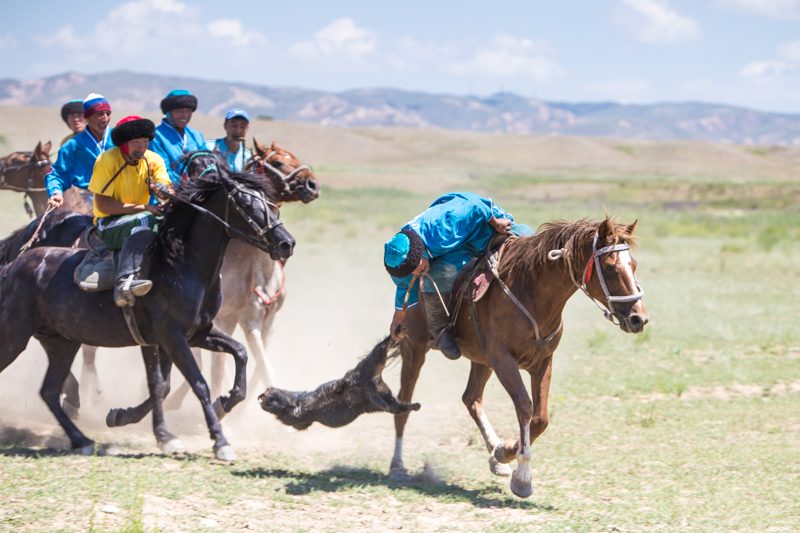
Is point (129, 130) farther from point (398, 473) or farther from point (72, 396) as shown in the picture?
point (398, 473)

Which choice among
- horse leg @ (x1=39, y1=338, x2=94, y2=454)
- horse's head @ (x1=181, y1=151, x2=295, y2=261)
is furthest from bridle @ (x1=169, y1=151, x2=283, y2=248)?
horse leg @ (x1=39, y1=338, x2=94, y2=454)

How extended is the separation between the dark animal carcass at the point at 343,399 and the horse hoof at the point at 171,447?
0.76 m

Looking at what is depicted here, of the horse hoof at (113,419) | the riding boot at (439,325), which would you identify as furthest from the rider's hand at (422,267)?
the horse hoof at (113,419)

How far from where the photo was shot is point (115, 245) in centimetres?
820

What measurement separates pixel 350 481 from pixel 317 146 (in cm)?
12831

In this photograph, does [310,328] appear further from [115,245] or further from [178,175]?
[115,245]

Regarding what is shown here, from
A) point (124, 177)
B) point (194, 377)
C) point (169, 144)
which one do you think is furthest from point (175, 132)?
point (194, 377)

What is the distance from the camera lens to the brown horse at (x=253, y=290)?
9844 millimetres

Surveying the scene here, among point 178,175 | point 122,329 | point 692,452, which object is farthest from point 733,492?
point 178,175

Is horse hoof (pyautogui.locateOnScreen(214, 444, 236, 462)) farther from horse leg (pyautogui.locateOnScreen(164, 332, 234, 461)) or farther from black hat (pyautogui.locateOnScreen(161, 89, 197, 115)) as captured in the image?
black hat (pyautogui.locateOnScreen(161, 89, 197, 115))

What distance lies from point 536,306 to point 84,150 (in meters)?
4.61

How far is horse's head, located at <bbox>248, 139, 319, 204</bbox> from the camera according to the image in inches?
374

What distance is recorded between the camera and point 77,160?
30.4 feet

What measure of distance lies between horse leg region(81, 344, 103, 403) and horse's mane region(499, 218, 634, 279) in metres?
4.94
